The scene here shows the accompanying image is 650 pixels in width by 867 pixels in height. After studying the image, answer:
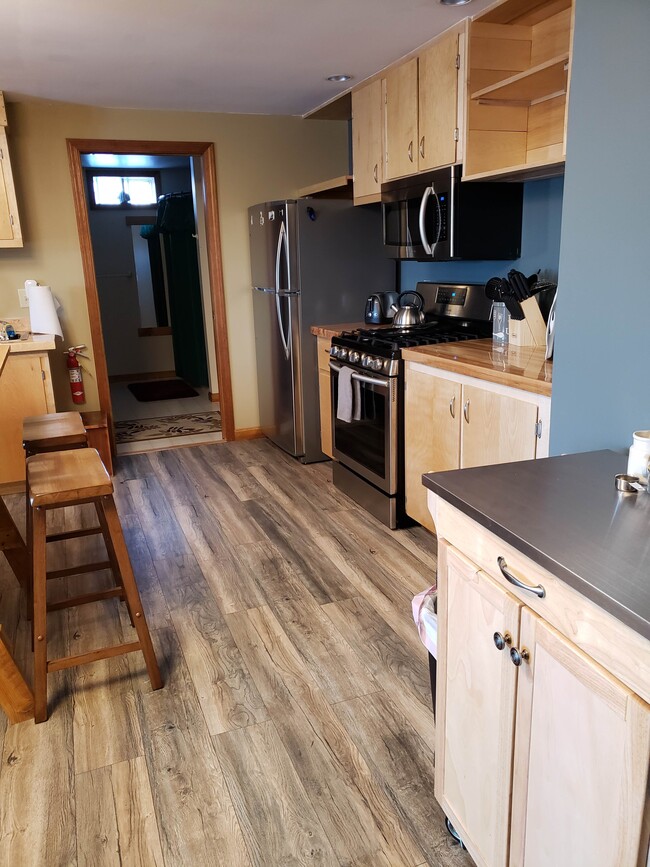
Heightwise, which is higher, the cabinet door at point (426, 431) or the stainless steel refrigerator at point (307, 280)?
the stainless steel refrigerator at point (307, 280)

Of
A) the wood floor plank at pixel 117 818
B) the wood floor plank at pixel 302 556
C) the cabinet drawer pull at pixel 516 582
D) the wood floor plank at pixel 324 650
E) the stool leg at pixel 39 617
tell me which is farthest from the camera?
the wood floor plank at pixel 302 556

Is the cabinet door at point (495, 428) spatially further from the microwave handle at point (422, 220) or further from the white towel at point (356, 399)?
the microwave handle at point (422, 220)

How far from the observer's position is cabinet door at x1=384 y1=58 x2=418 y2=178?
3270 mm

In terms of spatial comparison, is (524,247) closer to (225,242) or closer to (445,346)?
(445,346)

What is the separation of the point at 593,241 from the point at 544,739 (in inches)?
43.6

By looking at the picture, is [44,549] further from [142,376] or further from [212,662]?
[142,376]

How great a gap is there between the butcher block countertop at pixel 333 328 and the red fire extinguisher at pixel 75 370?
1.66 meters

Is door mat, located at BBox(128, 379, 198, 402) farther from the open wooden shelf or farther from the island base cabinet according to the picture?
the island base cabinet

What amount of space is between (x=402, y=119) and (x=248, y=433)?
8.66 feet

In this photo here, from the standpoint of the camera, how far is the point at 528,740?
1.17m

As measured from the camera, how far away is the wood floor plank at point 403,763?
63.1 inches

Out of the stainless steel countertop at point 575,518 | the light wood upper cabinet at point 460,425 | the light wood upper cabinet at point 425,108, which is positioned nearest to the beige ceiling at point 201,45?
the light wood upper cabinet at point 425,108

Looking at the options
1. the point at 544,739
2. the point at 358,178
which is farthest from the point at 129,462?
the point at 544,739

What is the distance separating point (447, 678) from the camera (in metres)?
1.46
